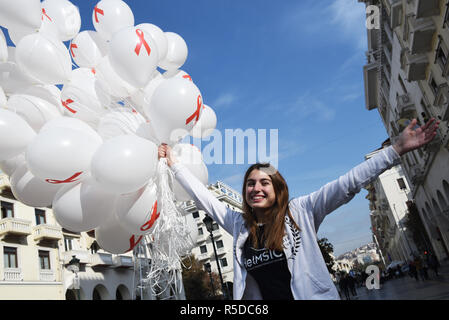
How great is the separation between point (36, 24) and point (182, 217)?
98.5 inches

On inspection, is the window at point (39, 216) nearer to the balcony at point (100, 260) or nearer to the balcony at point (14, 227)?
the balcony at point (14, 227)

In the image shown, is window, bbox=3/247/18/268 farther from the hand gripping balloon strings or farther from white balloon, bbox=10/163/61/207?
the hand gripping balloon strings

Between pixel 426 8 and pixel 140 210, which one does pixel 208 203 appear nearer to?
pixel 140 210

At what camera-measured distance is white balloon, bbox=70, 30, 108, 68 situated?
3727 mm

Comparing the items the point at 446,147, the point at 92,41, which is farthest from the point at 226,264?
the point at 92,41

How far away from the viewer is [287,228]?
196 cm

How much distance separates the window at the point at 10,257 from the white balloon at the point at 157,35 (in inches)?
649

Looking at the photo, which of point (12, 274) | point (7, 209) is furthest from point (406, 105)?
point (7, 209)

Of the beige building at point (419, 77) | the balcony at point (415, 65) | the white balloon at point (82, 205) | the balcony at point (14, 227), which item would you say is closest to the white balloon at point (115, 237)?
the white balloon at point (82, 205)

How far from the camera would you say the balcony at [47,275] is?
55.2ft

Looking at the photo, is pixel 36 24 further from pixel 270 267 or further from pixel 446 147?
pixel 446 147
